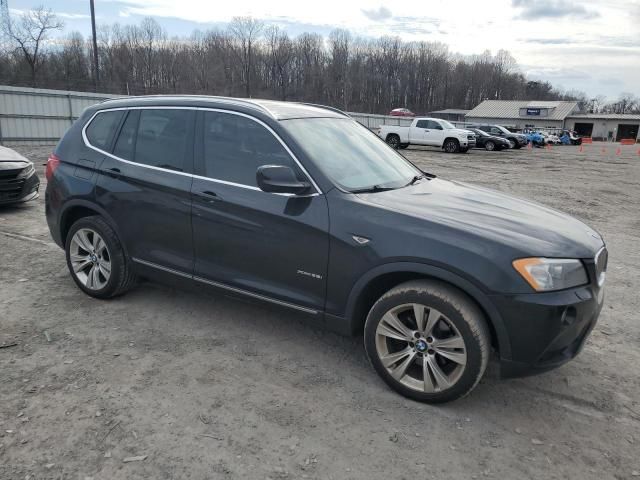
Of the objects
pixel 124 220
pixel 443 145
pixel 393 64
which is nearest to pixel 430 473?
pixel 124 220

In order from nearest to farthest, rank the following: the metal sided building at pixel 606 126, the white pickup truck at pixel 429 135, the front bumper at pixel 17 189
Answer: the front bumper at pixel 17 189, the white pickup truck at pixel 429 135, the metal sided building at pixel 606 126

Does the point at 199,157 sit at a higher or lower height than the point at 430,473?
higher

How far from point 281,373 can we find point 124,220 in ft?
6.29

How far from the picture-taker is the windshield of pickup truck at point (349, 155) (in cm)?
355

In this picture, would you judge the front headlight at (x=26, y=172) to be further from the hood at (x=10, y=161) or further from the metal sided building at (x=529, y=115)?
the metal sided building at (x=529, y=115)

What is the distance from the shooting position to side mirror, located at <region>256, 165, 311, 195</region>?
3262 millimetres

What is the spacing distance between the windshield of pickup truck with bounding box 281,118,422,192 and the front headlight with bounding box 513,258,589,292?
1197mm

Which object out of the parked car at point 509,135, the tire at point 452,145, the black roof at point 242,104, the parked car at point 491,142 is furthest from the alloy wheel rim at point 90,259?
the parked car at point 509,135

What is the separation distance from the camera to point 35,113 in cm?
1952

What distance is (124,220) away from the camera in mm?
4246

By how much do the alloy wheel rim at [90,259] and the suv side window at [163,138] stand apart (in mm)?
878

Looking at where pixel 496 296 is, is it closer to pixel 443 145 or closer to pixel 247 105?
pixel 247 105

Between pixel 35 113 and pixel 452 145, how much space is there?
20.0 meters

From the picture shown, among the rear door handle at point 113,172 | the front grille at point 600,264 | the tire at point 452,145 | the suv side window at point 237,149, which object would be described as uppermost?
the suv side window at point 237,149
